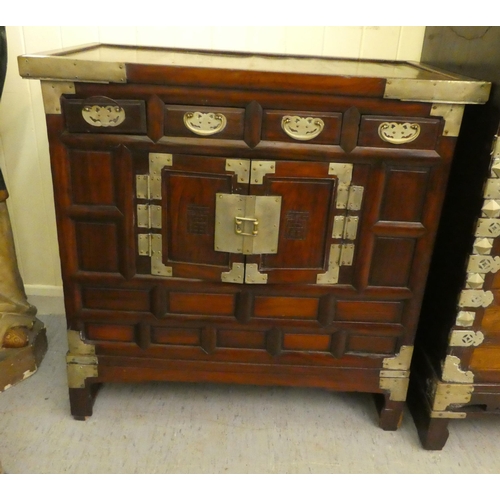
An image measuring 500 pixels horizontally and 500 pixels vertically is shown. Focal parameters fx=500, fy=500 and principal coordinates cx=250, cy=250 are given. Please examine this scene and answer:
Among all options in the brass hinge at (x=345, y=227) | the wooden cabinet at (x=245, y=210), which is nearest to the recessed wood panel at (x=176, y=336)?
the wooden cabinet at (x=245, y=210)

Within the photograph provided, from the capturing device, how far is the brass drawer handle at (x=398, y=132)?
126 centimetres

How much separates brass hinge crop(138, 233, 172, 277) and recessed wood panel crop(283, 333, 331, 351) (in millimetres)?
415

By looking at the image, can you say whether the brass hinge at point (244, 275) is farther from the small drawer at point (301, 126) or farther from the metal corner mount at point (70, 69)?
the metal corner mount at point (70, 69)

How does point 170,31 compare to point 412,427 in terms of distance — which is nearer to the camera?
point 412,427

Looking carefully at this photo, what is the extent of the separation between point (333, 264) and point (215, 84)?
0.58 metres

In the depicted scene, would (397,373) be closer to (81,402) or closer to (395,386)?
(395,386)

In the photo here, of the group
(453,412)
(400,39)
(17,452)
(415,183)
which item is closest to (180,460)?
(17,452)

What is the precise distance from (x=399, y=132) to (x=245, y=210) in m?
0.44

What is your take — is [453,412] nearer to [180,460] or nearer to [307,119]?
[180,460]

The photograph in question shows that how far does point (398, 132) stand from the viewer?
1269 millimetres

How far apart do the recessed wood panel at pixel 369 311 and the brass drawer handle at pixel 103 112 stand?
80 cm

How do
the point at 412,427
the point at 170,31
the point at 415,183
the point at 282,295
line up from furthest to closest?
the point at 170,31
the point at 412,427
the point at 282,295
the point at 415,183

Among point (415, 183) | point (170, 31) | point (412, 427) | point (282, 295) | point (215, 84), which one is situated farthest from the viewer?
point (170, 31)

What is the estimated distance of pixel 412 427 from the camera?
1.66 metres
